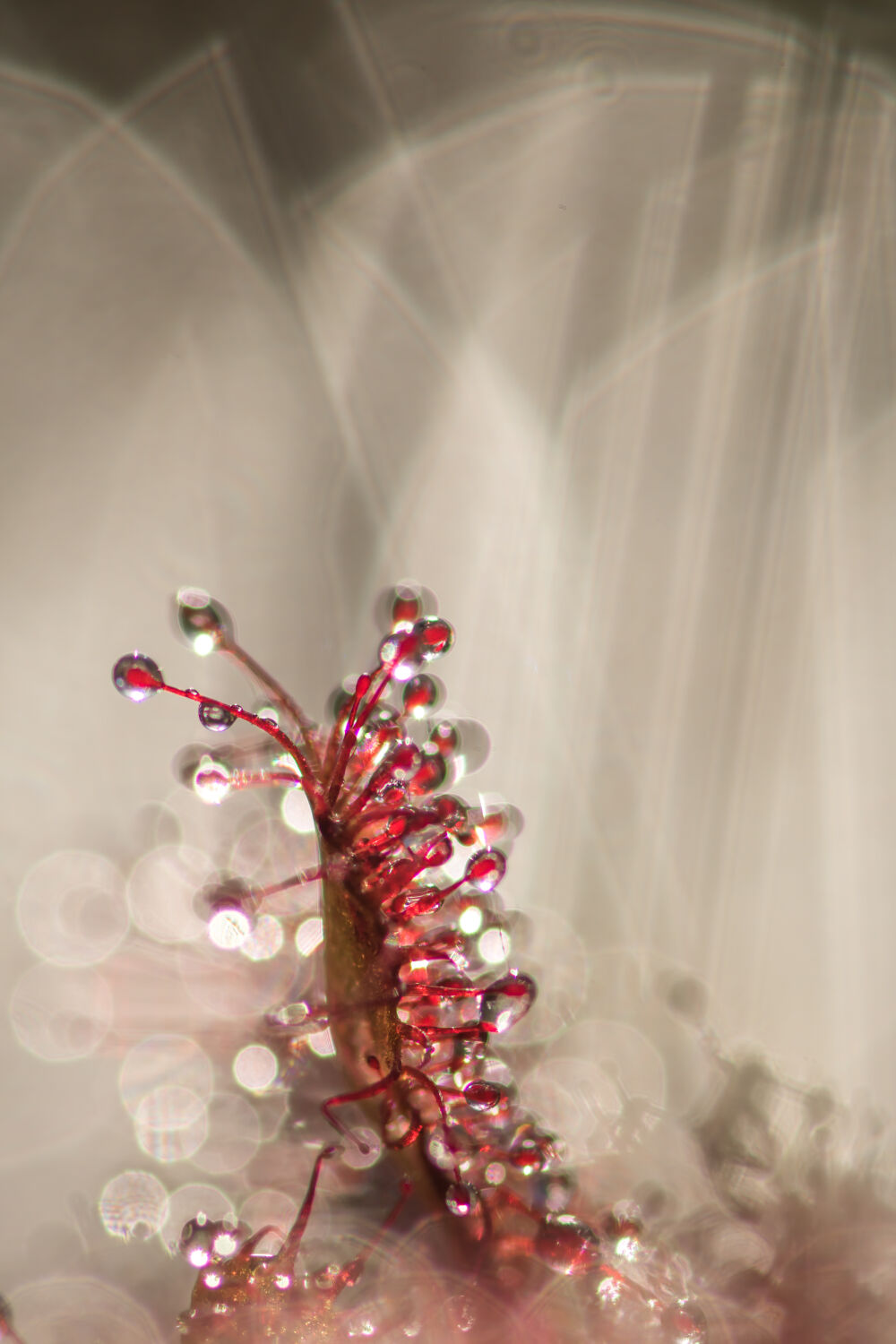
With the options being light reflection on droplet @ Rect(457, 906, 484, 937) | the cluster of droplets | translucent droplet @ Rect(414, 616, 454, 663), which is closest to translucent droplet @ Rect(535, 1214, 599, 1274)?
the cluster of droplets

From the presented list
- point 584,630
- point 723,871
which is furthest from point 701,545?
point 723,871

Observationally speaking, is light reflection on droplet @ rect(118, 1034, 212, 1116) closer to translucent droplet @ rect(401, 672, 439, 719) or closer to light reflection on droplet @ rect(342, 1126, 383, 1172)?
light reflection on droplet @ rect(342, 1126, 383, 1172)

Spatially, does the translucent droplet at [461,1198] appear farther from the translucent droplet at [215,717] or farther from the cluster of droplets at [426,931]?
the translucent droplet at [215,717]

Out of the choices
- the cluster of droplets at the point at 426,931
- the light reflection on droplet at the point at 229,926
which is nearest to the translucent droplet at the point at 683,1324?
the cluster of droplets at the point at 426,931

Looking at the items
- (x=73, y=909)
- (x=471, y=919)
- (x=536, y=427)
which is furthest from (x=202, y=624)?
(x=536, y=427)

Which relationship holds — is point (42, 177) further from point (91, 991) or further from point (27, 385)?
point (91, 991)

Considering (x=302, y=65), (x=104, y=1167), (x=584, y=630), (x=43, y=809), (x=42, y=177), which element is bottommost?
(x=104, y=1167)
